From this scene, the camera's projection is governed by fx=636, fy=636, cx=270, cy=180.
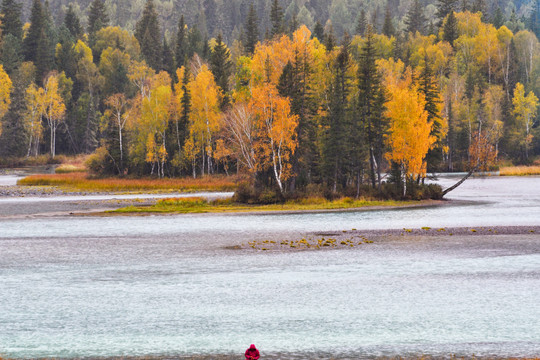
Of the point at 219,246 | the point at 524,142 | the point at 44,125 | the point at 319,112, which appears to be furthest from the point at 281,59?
the point at 44,125

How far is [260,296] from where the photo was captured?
67.1 feet

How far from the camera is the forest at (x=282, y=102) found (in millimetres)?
59625

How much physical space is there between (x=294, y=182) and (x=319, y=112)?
959 cm

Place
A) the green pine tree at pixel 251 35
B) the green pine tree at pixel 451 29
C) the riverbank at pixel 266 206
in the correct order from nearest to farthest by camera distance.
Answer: the riverbank at pixel 266 206
the green pine tree at pixel 251 35
the green pine tree at pixel 451 29

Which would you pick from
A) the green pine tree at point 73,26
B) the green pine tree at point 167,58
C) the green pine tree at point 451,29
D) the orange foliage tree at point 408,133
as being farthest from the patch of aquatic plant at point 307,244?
the green pine tree at point 73,26

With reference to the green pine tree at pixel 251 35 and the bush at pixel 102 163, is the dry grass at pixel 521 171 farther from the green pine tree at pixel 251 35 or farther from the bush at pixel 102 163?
the bush at pixel 102 163

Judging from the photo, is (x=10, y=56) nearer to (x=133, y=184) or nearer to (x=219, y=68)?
(x=219, y=68)

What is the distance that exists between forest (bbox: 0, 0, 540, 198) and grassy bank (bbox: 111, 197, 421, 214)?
89.1 inches

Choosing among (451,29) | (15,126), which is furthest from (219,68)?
(451,29)

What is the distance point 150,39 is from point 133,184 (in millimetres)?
64333

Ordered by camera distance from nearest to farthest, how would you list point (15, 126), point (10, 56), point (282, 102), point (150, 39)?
1. point (282, 102)
2. point (15, 126)
3. point (10, 56)
4. point (150, 39)

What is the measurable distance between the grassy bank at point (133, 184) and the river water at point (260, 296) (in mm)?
36452

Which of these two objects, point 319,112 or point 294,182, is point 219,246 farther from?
point 319,112

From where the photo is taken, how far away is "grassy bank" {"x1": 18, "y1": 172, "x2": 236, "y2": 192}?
75062 millimetres
